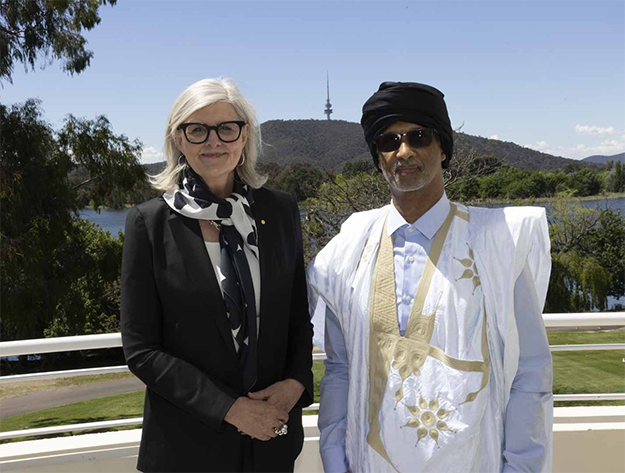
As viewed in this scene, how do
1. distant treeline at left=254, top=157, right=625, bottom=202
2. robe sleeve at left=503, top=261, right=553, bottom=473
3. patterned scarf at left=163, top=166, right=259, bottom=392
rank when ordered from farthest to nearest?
distant treeline at left=254, top=157, right=625, bottom=202 → patterned scarf at left=163, top=166, right=259, bottom=392 → robe sleeve at left=503, top=261, right=553, bottom=473

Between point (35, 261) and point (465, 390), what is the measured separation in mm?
15797

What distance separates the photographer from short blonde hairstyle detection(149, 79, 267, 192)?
1.60 m

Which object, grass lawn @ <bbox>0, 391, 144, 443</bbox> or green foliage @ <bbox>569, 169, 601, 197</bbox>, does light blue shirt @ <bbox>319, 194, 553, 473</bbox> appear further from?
green foliage @ <bbox>569, 169, 601, 197</bbox>

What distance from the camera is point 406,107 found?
5.10ft

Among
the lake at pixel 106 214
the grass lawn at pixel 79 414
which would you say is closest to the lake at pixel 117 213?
the lake at pixel 106 214

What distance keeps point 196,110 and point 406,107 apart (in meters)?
0.58

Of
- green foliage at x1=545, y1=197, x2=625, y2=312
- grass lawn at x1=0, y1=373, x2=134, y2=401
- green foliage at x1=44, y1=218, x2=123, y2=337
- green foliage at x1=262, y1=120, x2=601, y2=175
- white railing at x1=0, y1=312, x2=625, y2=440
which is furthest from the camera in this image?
green foliage at x1=262, y1=120, x2=601, y2=175

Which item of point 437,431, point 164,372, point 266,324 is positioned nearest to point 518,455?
point 437,431

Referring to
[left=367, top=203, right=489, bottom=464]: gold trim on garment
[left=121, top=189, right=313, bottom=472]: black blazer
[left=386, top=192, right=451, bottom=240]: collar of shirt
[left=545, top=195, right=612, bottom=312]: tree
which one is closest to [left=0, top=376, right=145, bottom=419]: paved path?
[left=121, top=189, right=313, bottom=472]: black blazer

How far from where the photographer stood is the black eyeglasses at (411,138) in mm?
1575

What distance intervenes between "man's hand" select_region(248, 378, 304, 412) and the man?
0.09m

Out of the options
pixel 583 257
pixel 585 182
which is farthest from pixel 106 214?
pixel 585 182

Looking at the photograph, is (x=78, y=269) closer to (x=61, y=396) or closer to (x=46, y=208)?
(x=46, y=208)

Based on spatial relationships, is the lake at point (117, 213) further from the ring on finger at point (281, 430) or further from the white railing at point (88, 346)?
the ring on finger at point (281, 430)
